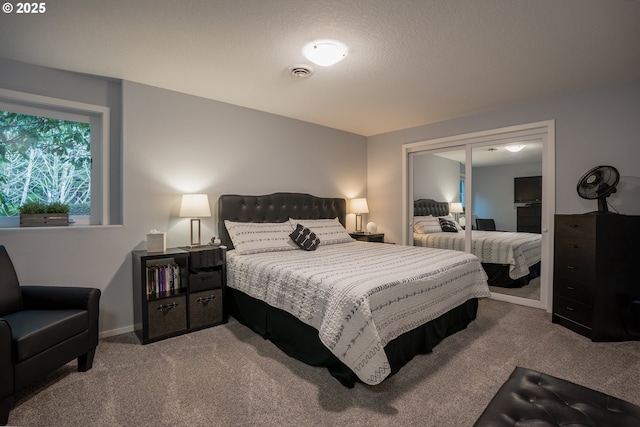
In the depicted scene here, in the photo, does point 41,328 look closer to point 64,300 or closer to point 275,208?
point 64,300

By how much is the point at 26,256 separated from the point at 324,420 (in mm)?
2694

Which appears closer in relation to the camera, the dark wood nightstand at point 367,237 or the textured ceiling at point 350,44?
the textured ceiling at point 350,44

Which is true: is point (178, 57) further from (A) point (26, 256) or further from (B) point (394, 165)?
(B) point (394, 165)

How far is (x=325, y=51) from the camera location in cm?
233

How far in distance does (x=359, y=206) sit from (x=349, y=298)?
305 centimetres

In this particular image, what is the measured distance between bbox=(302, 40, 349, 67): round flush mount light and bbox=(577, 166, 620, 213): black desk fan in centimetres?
276

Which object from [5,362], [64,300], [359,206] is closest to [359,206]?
[359,206]

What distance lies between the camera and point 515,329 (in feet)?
9.79

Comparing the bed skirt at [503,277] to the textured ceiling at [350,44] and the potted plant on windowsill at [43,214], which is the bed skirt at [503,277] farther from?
the potted plant on windowsill at [43,214]

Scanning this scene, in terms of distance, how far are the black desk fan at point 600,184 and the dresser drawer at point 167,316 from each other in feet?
13.4

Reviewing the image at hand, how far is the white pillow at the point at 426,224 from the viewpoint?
15.1 ft

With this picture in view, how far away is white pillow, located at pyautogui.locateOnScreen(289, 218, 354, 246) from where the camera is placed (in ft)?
12.8

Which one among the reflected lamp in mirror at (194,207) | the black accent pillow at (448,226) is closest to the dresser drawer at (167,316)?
the reflected lamp in mirror at (194,207)

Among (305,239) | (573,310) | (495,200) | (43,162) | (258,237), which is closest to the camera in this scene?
(43,162)
